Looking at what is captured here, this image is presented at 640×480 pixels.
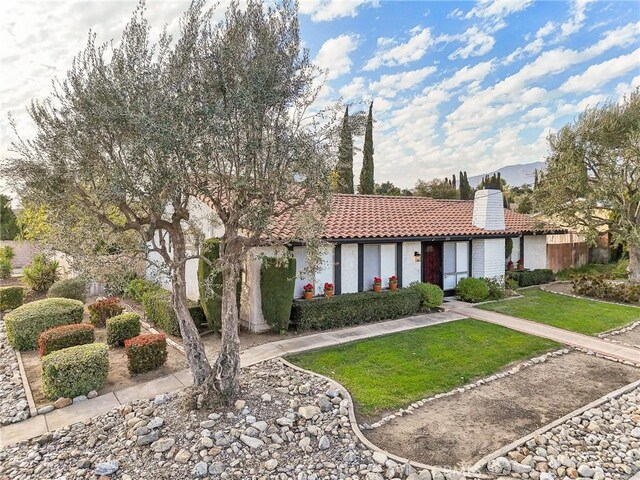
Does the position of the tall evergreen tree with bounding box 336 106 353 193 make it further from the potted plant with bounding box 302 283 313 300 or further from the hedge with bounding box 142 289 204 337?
the hedge with bounding box 142 289 204 337

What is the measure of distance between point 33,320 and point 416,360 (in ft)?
35.0

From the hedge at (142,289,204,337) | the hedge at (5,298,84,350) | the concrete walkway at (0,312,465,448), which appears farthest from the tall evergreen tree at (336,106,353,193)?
the hedge at (5,298,84,350)

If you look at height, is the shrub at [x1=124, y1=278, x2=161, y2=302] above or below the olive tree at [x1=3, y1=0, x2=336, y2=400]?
below

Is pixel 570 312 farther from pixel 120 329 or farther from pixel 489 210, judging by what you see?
pixel 120 329

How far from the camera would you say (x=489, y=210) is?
689 inches

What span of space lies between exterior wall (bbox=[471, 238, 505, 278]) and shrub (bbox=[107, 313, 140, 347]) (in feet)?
47.6

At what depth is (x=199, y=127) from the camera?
5.47m

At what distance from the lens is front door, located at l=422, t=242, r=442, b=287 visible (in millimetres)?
15984

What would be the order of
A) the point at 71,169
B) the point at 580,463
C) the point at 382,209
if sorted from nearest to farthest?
1. the point at 580,463
2. the point at 71,169
3. the point at 382,209

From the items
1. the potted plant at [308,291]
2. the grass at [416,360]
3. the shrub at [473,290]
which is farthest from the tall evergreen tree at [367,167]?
the grass at [416,360]

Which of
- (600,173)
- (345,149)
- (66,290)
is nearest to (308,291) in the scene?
(345,149)

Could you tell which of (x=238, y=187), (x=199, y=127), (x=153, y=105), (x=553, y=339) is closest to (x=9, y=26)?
(x=153, y=105)

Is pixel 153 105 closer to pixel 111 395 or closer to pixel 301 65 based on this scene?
pixel 301 65

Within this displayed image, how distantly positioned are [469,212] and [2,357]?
20450 mm
